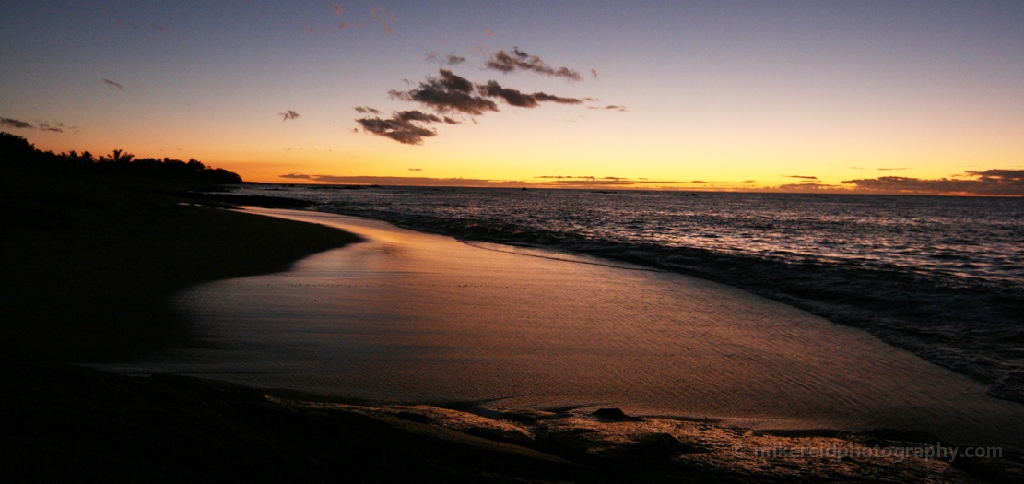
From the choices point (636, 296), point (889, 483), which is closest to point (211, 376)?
point (889, 483)

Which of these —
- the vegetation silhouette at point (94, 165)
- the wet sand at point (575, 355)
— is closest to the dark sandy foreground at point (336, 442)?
the wet sand at point (575, 355)

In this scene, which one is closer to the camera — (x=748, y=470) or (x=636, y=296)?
(x=748, y=470)

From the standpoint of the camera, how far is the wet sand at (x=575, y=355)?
16.5ft

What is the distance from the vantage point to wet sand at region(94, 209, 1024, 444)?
5023mm

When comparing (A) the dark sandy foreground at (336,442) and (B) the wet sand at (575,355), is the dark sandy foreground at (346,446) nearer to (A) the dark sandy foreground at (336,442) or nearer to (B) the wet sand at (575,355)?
(A) the dark sandy foreground at (336,442)

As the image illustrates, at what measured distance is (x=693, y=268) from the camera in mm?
15523

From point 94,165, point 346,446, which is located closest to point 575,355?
point 346,446

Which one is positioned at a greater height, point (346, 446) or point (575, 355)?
point (346, 446)

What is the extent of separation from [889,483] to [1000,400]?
3547 mm

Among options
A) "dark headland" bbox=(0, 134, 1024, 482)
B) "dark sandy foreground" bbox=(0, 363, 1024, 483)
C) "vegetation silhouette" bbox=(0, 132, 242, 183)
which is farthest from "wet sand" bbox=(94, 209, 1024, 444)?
"vegetation silhouette" bbox=(0, 132, 242, 183)

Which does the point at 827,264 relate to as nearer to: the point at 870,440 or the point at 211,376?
the point at 870,440

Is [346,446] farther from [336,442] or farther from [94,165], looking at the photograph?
[94,165]

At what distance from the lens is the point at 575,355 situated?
6.44 meters

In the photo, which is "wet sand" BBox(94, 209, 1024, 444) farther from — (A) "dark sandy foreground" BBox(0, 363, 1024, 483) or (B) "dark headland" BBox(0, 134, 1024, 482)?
(A) "dark sandy foreground" BBox(0, 363, 1024, 483)
